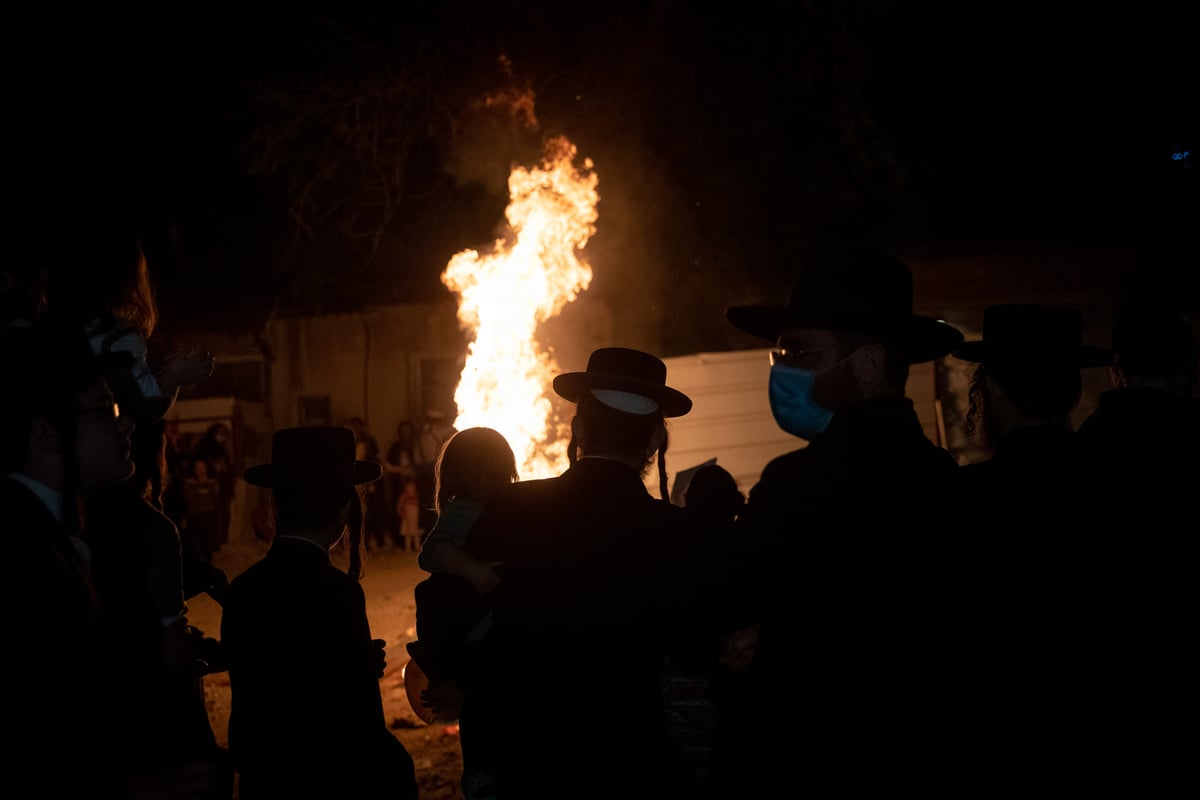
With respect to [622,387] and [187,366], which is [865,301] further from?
[187,366]

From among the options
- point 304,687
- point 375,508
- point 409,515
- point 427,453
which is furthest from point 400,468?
point 304,687

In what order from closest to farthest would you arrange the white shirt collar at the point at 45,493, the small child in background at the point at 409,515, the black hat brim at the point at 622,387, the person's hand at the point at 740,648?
the white shirt collar at the point at 45,493, the person's hand at the point at 740,648, the black hat brim at the point at 622,387, the small child in background at the point at 409,515

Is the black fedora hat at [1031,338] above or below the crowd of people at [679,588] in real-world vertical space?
above

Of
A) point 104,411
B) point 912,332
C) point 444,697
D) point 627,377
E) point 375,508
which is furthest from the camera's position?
point 375,508

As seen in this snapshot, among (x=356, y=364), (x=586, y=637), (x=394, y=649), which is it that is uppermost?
(x=356, y=364)

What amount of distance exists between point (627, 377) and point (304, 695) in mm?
1646

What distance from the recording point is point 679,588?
3016 millimetres

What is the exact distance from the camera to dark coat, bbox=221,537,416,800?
10.1ft

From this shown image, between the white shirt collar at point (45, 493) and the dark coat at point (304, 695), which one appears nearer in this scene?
the white shirt collar at point (45, 493)

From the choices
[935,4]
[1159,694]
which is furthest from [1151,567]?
[935,4]

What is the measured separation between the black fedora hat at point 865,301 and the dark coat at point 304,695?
1.88m

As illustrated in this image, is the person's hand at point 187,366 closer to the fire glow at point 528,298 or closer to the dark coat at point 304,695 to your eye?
the dark coat at point 304,695

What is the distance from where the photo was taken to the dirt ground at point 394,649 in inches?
275

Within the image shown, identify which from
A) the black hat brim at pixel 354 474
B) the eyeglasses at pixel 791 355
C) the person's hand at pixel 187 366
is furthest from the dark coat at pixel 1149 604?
the person's hand at pixel 187 366
